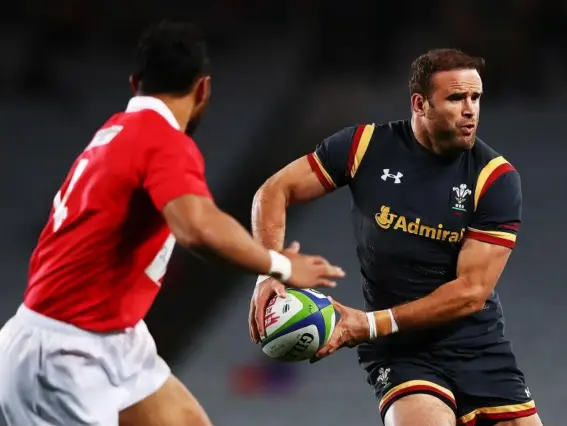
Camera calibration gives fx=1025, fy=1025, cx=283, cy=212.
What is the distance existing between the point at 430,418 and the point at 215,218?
1.36 metres

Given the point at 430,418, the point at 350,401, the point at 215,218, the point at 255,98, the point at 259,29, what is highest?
the point at 259,29

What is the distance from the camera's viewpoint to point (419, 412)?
3.60 metres

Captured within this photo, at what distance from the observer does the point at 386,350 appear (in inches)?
153

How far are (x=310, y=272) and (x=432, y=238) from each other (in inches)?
44.4

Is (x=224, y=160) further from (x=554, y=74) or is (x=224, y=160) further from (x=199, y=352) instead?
(x=554, y=74)

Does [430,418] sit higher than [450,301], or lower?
lower

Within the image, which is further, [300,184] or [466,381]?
[300,184]

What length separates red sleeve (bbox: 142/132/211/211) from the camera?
2.62 metres

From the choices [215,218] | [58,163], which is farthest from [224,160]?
[215,218]

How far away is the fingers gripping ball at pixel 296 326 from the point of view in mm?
3488

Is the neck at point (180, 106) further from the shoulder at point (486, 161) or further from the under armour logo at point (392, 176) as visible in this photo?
the shoulder at point (486, 161)

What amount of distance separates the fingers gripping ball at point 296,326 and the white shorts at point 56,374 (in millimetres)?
733

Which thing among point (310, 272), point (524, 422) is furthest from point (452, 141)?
point (310, 272)

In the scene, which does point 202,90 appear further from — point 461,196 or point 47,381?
point 461,196
